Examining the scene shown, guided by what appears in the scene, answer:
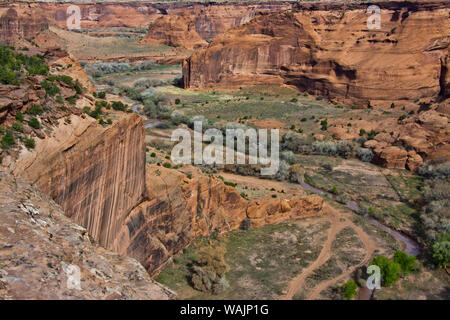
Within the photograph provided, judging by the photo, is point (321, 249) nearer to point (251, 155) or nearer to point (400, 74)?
point (251, 155)

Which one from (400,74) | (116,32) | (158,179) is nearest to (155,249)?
(158,179)

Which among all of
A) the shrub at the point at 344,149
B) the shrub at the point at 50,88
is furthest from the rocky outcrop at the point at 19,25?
the shrub at the point at 50,88

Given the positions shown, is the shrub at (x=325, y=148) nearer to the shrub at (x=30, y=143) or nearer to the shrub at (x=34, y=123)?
the shrub at (x=34, y=123)

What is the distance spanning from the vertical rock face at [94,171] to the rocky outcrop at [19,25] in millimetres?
62565

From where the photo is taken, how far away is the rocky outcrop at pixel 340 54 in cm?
6009

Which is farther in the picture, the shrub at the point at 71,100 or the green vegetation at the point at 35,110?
the shrub at the point at 71,100

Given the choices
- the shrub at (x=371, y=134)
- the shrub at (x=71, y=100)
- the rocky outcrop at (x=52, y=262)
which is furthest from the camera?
the shrub at (x=371, y=134)

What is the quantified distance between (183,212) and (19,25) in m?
75.1

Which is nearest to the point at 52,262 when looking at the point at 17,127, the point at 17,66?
the point at 17,127

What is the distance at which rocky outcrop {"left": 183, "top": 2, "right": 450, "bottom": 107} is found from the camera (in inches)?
2366

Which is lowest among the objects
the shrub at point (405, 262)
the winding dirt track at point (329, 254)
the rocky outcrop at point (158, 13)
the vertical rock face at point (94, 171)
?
the winding dirt track at point (329, 254)

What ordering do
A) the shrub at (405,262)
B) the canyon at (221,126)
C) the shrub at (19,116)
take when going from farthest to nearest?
the shrub at (405,262) < the shrub at (19,116) < the canyon at (221,126)

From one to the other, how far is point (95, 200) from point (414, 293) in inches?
703

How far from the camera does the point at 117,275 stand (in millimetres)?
9883
